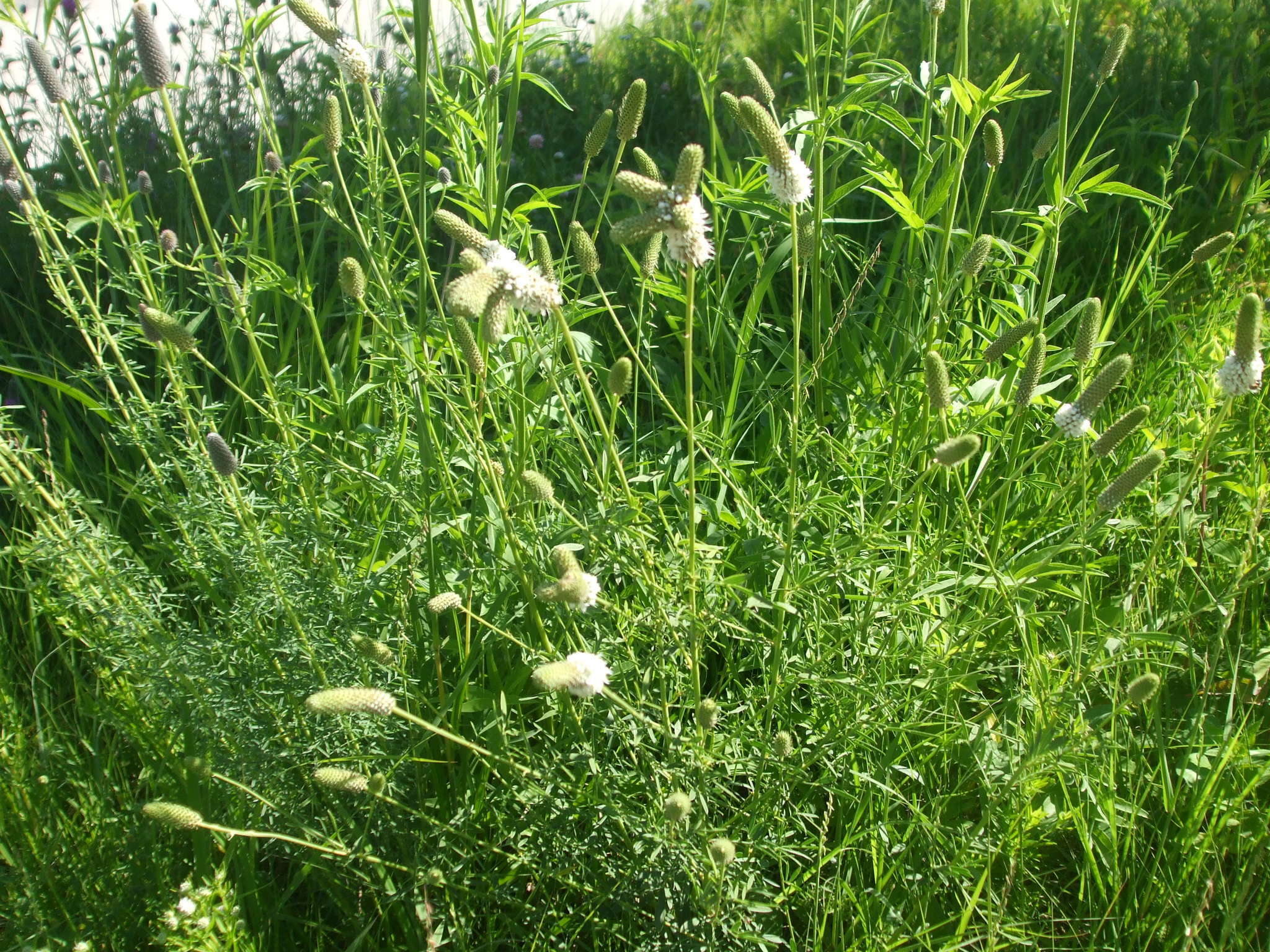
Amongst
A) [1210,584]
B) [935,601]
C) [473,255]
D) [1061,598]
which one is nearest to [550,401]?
[473,255]

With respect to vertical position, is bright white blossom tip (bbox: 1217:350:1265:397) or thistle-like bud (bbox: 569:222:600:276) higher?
thistle-like bud (bbox: 569:222:600:276)

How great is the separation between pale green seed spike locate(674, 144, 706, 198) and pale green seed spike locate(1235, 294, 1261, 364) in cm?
86

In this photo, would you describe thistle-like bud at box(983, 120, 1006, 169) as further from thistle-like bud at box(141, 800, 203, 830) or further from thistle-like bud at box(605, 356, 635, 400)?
thistle-like bud at box(141, 800, 203, 830)

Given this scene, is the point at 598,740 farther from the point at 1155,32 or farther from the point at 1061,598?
the point at 1155,32

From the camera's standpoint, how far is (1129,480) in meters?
1.67

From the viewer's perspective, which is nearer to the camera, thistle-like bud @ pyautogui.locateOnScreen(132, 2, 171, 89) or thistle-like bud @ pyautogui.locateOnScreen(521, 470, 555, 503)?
thistle-like bud @ pyautogui.locateOnScreen(521, 470, 555, 503)

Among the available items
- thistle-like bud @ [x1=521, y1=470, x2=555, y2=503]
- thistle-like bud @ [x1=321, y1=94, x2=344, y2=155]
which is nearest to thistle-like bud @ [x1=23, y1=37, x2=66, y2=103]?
thistle-like bud @ [x1=321, y1=94, x2=344, y2=155]

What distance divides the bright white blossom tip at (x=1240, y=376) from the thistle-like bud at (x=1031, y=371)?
11.3 inches

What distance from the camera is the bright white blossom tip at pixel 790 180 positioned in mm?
1446

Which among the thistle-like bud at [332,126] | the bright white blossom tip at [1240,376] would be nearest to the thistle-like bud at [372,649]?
the thistle-like bud at [332,126]

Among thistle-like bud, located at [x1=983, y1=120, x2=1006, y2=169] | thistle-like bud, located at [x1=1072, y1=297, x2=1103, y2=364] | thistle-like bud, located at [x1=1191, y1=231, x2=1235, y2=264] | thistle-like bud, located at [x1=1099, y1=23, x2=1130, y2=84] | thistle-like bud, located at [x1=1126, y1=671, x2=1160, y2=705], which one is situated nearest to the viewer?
thistle-like bud, located at [x1=1126, y1=671, x2=1160, y2=705]

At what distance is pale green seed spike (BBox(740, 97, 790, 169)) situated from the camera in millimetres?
1386

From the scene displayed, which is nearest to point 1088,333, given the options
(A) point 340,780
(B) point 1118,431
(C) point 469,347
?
(B) point 1118,431

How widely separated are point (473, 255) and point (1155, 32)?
369 cm
